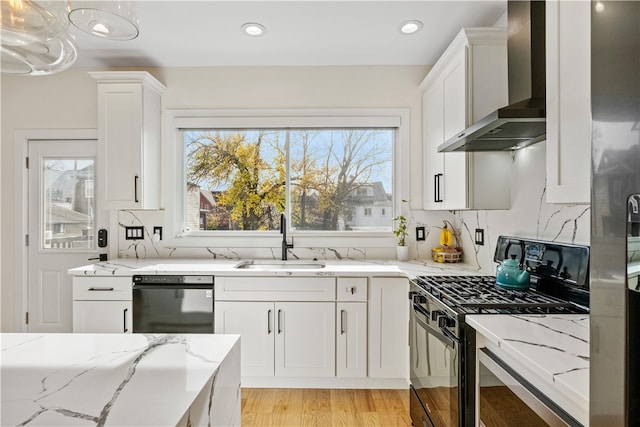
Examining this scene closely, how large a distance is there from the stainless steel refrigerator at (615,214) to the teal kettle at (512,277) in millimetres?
1308

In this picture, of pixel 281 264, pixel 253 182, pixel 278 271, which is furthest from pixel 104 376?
pixel 253 182

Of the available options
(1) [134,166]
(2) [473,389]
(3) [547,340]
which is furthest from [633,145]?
(1) [134,166]

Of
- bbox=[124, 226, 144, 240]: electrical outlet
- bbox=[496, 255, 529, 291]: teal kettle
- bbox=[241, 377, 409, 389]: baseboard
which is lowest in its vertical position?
bbox=[241, 377, 409, 389]: baseboard

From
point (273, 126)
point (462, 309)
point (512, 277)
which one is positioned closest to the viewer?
point (462, 309)

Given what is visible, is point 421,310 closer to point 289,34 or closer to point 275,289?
point 275,289

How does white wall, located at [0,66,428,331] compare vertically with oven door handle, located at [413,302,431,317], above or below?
above

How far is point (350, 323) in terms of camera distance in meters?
2.56

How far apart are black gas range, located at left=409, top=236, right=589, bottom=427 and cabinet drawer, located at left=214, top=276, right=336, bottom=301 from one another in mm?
675

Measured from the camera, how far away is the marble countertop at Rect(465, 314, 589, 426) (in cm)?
86

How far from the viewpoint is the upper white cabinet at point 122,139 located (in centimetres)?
289

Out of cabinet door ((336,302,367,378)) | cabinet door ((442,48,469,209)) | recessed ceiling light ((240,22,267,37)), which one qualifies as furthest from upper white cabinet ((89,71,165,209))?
cabinet door ((442,48,469,209))

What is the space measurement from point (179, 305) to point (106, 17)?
1.91m

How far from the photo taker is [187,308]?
2.55 metres

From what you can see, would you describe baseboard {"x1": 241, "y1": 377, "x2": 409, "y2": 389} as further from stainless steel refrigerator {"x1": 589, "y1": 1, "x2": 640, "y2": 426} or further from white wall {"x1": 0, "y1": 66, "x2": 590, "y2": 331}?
stainless steel refrigerator {"x1": 589, "y1": 1, "x2": 640, "y2": 426}
